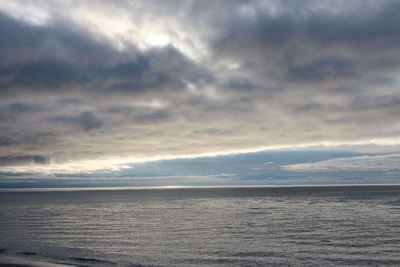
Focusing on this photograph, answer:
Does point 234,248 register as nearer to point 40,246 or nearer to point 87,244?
point 87,244

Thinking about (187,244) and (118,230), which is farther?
(118,230)

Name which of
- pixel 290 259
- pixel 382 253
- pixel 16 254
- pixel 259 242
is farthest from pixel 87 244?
pixel 382 253

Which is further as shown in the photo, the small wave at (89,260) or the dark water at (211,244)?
the dark water at (211,244)

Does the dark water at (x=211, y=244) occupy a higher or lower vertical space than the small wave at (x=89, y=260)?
lower

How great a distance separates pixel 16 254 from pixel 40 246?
16.6 ft

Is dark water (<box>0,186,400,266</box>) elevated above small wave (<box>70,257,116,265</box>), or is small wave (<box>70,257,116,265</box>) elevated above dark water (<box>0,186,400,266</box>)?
small wave (<box>70,257,116,265</box>)

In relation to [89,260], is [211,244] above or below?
below

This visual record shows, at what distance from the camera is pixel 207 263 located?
29.2 m

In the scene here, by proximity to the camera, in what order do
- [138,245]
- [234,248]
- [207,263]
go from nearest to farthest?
[207,263], [234,248], [138,245]

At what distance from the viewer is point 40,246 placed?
3747 centimetres

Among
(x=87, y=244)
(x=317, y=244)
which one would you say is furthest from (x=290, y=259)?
(x=87, y=244)

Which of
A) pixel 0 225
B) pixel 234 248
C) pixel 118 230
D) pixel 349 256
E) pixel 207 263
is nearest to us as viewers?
pixel 207 263

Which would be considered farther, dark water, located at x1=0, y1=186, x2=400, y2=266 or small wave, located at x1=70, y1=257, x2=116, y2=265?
dark water, located at x1=0, y1=186, x2=400, y2=266

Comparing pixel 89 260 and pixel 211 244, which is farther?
pixel 211 244
